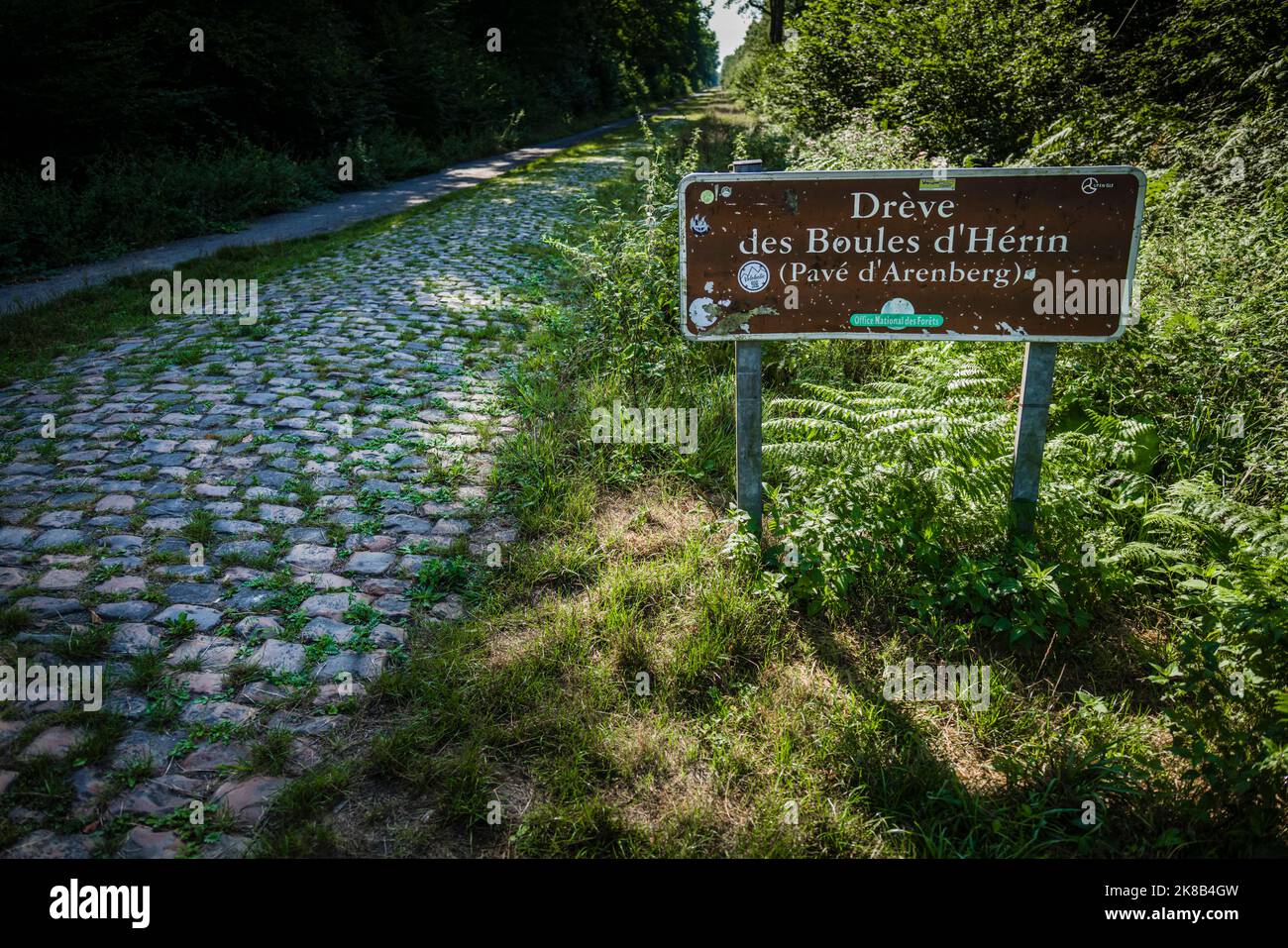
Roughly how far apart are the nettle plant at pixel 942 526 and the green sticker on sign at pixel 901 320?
51 cm

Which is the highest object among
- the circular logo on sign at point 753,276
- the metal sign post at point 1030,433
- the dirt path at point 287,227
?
the dirt path at point 287,227

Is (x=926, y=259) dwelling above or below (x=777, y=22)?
below

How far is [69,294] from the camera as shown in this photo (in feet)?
27.0

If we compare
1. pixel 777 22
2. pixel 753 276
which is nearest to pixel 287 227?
pixel 753 276

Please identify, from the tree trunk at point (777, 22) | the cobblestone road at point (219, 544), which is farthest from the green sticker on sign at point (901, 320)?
the tree trunk at point (777, 22)

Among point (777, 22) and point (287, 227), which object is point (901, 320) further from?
point (777, 22)

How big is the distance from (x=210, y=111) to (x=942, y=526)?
54.4 feet

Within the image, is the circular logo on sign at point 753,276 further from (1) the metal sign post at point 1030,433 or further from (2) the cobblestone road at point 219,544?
(2) the cobblestone road at point 219,544

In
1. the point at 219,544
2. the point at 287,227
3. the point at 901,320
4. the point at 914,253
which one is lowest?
the point at 219,544

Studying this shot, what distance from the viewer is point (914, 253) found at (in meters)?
3.31

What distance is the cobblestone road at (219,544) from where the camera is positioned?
2.62 m

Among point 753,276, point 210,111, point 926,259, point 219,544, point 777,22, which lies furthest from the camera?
point 777,22
